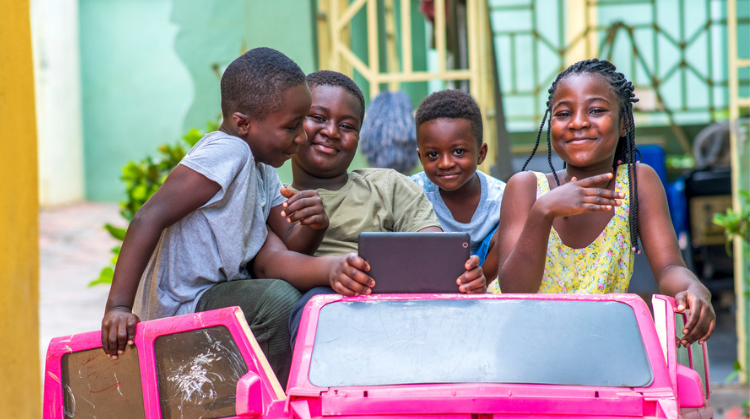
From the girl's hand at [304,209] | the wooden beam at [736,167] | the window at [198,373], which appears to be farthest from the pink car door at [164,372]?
the wooden beam at [736,167]

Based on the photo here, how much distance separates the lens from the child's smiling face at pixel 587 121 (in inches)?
93.0

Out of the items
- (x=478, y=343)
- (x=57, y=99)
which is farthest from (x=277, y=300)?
(x=57, y=99)

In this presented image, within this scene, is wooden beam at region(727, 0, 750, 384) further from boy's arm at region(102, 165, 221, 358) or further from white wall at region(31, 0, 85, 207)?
white wall at region(31, 0, 85, 207)

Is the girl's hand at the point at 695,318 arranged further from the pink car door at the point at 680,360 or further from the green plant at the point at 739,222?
the green plant at the point at 739,222

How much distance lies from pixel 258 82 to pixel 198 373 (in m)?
1.01

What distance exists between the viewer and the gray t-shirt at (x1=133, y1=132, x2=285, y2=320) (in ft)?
7.37

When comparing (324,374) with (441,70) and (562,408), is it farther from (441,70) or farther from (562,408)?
(441,70)

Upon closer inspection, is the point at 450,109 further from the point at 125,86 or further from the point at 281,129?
the point at 125,86

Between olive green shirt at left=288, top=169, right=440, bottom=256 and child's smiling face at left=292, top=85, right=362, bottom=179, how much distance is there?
3.7 inches

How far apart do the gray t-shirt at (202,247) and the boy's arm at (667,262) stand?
1299mm

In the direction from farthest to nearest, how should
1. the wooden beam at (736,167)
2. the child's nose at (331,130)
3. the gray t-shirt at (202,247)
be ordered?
the wooden beam at (736,167) < the child's nose at (331,130) < the gray t-shirt at (202,247)

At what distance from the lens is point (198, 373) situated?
6.11ft

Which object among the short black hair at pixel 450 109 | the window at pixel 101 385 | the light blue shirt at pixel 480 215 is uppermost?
the short black hair at pixel 450 109

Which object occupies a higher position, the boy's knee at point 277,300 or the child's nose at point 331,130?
the child's nose at point 331,130
